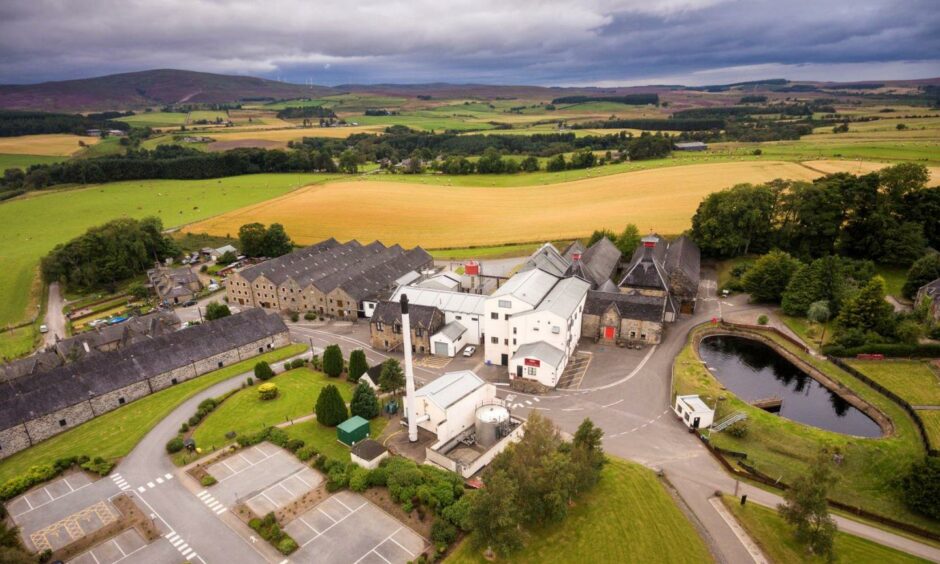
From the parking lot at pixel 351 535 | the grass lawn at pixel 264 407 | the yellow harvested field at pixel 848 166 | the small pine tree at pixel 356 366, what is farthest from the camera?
the yellow harvested field at pixel 848 166

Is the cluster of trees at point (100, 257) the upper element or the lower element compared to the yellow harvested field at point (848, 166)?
lower

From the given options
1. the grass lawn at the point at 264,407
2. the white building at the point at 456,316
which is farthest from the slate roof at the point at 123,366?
the white building at the point at 456,316

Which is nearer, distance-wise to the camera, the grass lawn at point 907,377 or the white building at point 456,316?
the grass lawn at point 907,377

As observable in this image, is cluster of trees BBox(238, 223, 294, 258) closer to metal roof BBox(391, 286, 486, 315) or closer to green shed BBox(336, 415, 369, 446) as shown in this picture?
metal roof BBox(391, 286, 486, 315)

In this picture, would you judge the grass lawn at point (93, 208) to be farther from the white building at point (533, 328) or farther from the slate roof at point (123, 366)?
the white building at point (533, 328)

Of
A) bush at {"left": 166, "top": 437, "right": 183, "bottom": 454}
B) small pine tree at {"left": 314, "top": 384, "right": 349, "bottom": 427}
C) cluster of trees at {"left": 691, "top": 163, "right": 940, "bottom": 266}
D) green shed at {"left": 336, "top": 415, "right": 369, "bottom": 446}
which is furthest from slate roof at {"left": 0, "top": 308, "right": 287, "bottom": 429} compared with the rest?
cluster of trees at {"left": 691, "top": 163, "right": 940, "bottom": 266}
